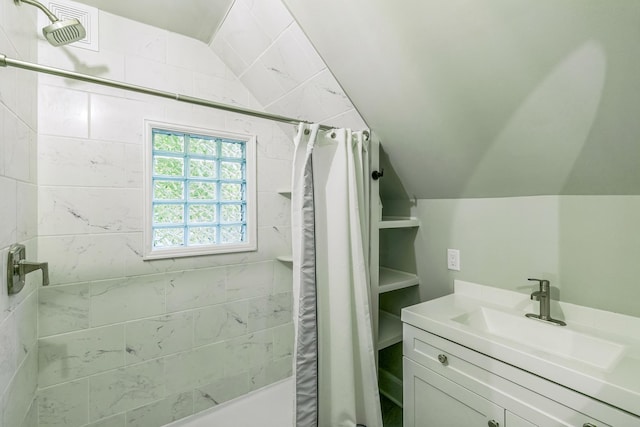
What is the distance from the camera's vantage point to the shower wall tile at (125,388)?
1410 mm

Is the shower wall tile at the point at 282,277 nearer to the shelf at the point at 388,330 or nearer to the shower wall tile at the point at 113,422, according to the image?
the shelf at the point at 388,330

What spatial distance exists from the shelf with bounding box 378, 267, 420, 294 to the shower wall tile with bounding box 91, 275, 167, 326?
128cm

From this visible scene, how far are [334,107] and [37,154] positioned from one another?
4.82ft

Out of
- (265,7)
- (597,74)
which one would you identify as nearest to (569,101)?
(597,74)

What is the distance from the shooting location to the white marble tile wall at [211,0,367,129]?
1384 mm

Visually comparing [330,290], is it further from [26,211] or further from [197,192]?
[26,211]

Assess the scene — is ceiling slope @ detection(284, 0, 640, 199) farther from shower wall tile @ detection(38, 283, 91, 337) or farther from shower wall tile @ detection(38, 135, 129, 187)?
shower wall tile @ detection(38, 283, 91, 337)

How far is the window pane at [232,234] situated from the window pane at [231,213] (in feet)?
0.18

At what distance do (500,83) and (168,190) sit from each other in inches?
68.5

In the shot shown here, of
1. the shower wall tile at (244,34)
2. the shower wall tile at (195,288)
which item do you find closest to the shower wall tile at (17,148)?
the shower wall tile at (195,288)

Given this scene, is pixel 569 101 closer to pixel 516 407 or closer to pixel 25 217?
pixel 516 407

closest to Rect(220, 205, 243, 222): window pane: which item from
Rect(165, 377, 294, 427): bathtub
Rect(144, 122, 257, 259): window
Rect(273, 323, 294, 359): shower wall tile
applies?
Rect(144, 122, 257, 259): window

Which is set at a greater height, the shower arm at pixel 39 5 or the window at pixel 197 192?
the shower arm at pixel 39 5

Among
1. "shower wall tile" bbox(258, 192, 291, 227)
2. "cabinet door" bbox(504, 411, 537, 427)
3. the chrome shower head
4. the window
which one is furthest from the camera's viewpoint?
"shower wall tile" bbox(258, 192, 291, 227)
